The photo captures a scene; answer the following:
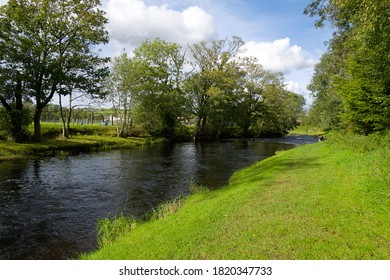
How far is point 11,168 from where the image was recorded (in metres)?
22.5

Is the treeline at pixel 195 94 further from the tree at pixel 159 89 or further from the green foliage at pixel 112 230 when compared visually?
the green foliage at pixel 112 230

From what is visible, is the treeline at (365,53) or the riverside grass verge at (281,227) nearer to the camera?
the riverside grass verge at (281,227)

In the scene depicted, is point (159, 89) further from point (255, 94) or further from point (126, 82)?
point (255, 94)

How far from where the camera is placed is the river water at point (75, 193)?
10.1m

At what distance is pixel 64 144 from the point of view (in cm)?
3422

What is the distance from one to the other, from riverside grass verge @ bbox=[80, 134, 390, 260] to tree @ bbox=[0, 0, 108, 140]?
29.3 meters

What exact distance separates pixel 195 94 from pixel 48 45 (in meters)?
32.5

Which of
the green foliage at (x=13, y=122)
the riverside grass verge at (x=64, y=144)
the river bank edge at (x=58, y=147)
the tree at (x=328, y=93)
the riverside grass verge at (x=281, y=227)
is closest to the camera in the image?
the riverside grass verge at (x=281, y=227)

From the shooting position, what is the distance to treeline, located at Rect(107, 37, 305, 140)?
49188mm

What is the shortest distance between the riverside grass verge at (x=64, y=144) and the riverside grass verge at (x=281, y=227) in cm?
2330

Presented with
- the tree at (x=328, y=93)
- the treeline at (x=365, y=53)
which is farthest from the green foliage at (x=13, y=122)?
the tree at (x=328, y=93)

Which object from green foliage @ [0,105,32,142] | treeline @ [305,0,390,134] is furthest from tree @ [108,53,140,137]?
treeline @ [305,0,390,134]

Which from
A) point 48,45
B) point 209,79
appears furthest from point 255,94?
point 48,45

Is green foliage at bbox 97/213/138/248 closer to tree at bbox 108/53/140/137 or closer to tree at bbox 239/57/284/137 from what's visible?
tree at bbox 108/53/140/137
